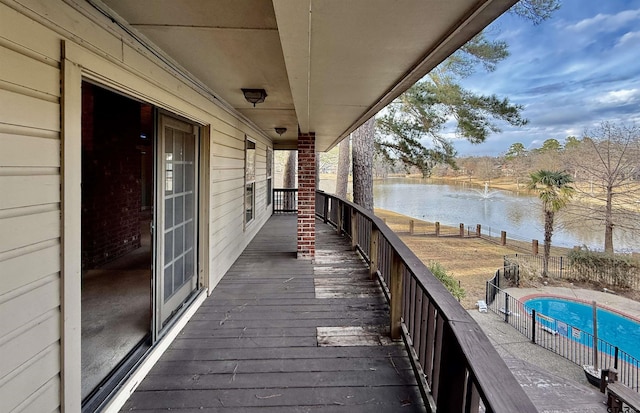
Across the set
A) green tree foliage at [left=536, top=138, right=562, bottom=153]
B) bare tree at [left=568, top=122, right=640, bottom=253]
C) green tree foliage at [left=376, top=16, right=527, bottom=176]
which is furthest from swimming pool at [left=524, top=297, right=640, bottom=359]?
green tree foliage at [left=536, top=138, right=562, bottom=153]

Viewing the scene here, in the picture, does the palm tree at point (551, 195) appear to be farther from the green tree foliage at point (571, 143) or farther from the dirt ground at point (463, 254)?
the dirt ground at point (463, 254)

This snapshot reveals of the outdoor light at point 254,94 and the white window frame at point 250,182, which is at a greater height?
the outdoor light at point 254,94

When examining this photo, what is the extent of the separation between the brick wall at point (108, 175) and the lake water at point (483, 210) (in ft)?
39.4

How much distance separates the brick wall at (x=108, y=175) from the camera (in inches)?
182

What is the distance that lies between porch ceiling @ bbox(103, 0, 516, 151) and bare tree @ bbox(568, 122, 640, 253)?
676 inches

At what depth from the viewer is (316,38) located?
67.9 inches

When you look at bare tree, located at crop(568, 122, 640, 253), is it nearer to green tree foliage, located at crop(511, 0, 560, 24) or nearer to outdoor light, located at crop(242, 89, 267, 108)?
green tree foliage, located at crop(511, 0, 560, 24)

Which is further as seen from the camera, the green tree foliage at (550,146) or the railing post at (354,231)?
the green tree foliage at (550,146)

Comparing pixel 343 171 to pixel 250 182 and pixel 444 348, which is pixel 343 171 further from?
pixel 444 348

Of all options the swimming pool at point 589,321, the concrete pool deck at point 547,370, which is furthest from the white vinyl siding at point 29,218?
the swimming pool at point 589,321

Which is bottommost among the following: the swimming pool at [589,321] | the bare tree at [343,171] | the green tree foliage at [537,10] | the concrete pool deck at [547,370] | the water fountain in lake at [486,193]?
the swimming pool at [589,321]

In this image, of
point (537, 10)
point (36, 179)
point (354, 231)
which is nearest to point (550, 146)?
point (537, 10)

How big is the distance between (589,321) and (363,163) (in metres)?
10.8

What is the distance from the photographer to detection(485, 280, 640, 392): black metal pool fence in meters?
8.64
